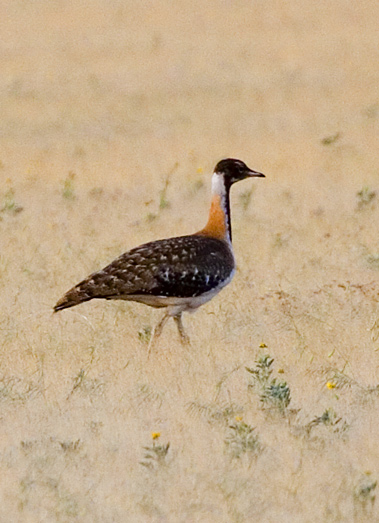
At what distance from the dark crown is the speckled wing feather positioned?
28.4 inches

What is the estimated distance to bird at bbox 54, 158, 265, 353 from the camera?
8.29 metres

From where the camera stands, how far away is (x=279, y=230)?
12.1m

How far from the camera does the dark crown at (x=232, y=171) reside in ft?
30.8

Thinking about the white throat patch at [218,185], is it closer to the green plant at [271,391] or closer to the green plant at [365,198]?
the green plant at [271,391]

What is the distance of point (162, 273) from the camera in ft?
27.7

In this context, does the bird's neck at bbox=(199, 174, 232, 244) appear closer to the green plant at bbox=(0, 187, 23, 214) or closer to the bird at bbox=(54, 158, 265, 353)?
the bird at bbox=(54, 158, 265, 353)

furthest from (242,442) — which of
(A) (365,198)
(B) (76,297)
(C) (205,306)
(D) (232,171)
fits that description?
(A) (365,198)

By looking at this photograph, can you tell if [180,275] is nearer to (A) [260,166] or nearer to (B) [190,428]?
(B) [190,428]

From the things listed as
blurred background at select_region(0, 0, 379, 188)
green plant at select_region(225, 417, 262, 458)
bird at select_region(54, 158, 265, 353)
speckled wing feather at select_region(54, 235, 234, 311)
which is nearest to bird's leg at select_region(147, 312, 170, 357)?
bird at select_region(54, 158, 265, 353)

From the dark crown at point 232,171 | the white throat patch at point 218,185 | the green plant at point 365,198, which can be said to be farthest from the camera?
the green plant at point 365,198

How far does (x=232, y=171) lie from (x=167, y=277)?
1.25m

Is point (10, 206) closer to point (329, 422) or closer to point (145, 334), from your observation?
point (145, 334)

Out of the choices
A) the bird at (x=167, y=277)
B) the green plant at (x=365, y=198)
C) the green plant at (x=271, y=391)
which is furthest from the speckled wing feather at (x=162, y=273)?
the green plant at (x=365, y=198)

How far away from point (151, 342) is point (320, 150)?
26.1 feet
